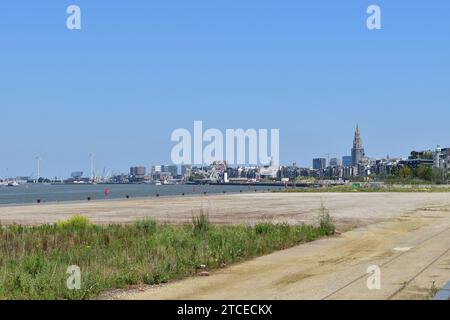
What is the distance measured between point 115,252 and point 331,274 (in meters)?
6.93

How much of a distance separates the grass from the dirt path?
2.30 ft

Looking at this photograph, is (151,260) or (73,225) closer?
(151,260)

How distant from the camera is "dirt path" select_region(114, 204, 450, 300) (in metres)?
11.7

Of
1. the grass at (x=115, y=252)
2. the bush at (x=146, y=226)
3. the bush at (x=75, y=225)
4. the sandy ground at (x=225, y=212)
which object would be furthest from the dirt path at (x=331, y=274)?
the bush at (x=75, y=225)

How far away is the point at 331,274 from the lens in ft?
45.9

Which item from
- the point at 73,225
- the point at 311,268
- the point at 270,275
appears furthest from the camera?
the point at 73,225

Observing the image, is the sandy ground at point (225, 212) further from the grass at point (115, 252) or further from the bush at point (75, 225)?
the grass at point (115, 252)

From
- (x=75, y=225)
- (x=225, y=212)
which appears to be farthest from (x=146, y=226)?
(x=225, y=212)

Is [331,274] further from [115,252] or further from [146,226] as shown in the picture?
[146,226]

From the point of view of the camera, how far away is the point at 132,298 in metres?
11.8
